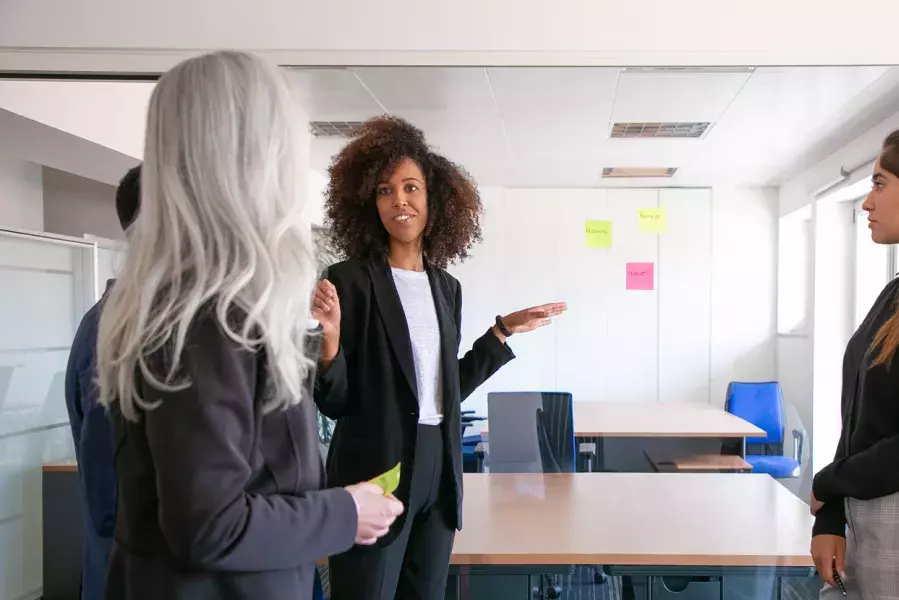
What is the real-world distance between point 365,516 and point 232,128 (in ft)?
1.91

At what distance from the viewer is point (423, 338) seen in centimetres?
173

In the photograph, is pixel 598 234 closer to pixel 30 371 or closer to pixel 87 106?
pixel 87 106

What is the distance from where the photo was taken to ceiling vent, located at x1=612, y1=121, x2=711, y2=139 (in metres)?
2.54

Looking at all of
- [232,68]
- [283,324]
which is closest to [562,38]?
[232,68]

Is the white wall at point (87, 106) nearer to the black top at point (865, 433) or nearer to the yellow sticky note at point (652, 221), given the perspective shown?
the yellow sticky note at point (652, 221)

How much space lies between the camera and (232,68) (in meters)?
0.99

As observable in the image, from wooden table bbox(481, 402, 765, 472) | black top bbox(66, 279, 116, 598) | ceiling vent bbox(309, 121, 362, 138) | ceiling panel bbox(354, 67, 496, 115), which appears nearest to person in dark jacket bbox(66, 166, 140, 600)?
black top bbox(66, 279, 116, 598)

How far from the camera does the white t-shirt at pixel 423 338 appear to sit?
1682 millimetres

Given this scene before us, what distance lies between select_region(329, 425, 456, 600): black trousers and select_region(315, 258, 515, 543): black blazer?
23 millimetres

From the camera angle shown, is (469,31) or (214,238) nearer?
(214,238)

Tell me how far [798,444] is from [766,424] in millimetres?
148

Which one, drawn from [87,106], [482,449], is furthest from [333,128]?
[482,449]

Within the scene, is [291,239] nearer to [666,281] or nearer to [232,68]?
[232,68]

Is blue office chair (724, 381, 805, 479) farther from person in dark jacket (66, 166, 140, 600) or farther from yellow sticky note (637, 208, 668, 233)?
person in dark jacket (66, 166, 140, 600)
